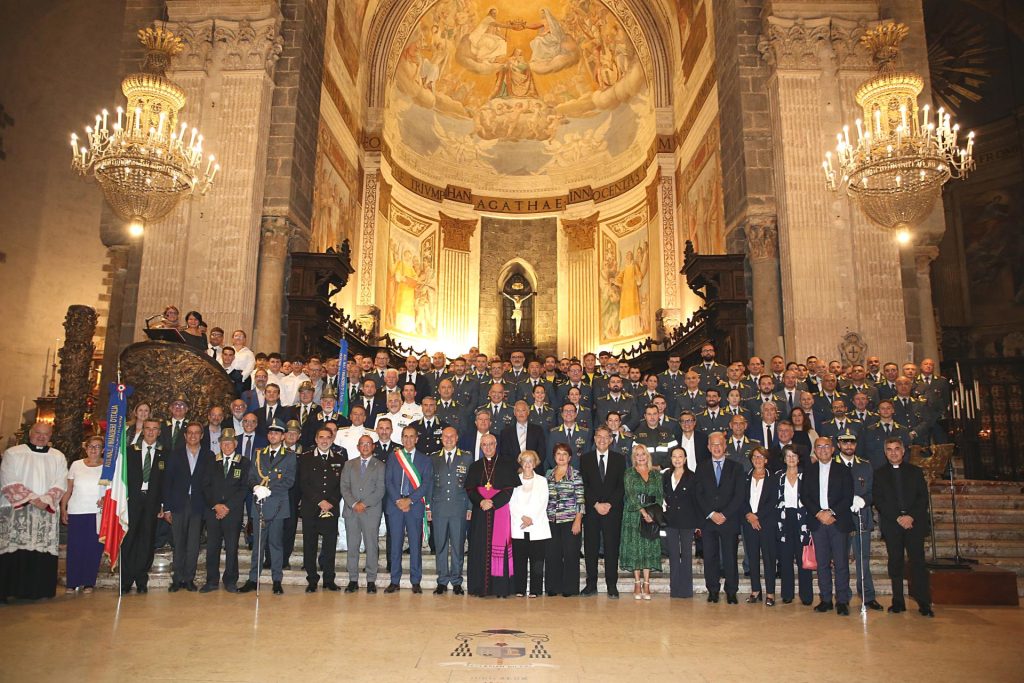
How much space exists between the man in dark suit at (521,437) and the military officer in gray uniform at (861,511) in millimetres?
2864

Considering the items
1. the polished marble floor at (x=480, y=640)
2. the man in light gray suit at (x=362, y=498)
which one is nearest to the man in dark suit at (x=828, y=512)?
the polished marble floor at (x=480, y=640)

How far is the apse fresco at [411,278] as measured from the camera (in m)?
19.7

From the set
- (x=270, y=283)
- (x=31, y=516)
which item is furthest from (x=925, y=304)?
(x=31, y=516)

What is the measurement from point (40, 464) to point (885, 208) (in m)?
9.57

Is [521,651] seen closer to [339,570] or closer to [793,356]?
[339,570]

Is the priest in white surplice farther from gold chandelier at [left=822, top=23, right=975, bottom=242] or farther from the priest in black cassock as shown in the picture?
gold chandelier at [left=822, top=23, right=975, bottom=242]

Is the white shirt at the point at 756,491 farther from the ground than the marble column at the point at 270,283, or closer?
closer

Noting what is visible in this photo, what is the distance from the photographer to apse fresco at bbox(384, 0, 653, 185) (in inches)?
792

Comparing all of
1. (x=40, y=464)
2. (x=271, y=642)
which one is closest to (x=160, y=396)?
(x=40, y=464)

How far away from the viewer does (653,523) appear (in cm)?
665

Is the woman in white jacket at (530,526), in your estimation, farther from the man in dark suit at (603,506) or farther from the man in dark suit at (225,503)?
the man in dark suit at (225,503)

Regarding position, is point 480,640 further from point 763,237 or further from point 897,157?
point 763,237

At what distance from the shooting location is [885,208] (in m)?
8.84

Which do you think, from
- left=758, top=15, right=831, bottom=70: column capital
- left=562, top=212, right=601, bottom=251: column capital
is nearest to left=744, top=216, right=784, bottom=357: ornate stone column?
left=758, top=15, right=831, bottom=70: column capital
